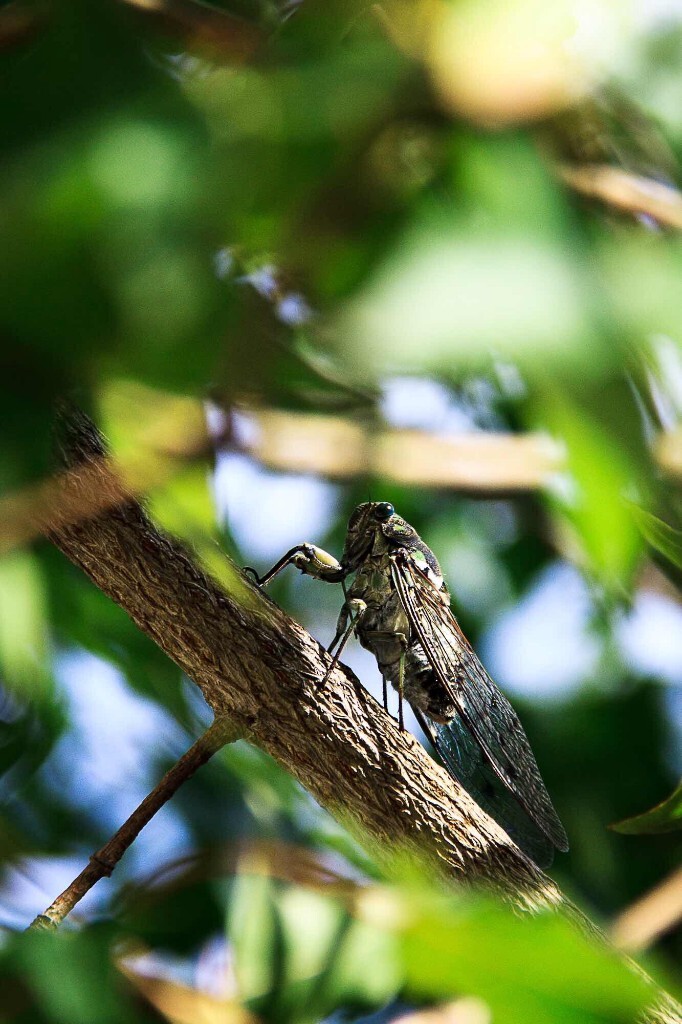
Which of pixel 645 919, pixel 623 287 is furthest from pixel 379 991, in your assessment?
pixel 623 287

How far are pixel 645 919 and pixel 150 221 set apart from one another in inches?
53.8

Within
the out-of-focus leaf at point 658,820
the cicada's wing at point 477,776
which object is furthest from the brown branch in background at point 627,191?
the cicada's wing at point 477,776

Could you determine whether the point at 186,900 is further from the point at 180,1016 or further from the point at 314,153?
the point at 314,153

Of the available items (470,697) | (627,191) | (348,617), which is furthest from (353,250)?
(470,697)

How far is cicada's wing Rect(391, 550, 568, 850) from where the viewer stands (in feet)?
5.77

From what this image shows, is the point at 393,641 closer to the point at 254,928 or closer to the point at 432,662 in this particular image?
the point at 432,662

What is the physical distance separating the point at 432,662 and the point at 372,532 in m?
0.25

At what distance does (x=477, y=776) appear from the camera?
1.80 metres

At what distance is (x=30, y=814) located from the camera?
1766 mm

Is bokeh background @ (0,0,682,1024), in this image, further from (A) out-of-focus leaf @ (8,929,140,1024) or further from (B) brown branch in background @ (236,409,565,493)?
(B) brown branch in background @ (236,409,565,493)

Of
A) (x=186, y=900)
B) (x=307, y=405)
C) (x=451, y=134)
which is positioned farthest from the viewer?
(x=186, y=900)

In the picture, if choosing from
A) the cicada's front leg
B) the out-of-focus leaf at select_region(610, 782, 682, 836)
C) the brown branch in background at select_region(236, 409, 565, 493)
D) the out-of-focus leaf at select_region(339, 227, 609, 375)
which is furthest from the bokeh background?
the cicada's front leg

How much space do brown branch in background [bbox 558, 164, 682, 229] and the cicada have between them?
1.11 m

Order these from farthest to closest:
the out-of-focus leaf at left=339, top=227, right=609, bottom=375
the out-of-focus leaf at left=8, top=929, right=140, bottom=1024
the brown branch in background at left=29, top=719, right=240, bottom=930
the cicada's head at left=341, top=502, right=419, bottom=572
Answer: the cicada's head at left=341, top=502, right=419, bottom=572 < the brown branch in background at left=29, top=719, right=240, bottom=930 < the out-of-focus leaf at left=8, top=929, right=140, bottom=1024 < the out-of-focus leaf at left=339, top=227, right=609, bottom=375
